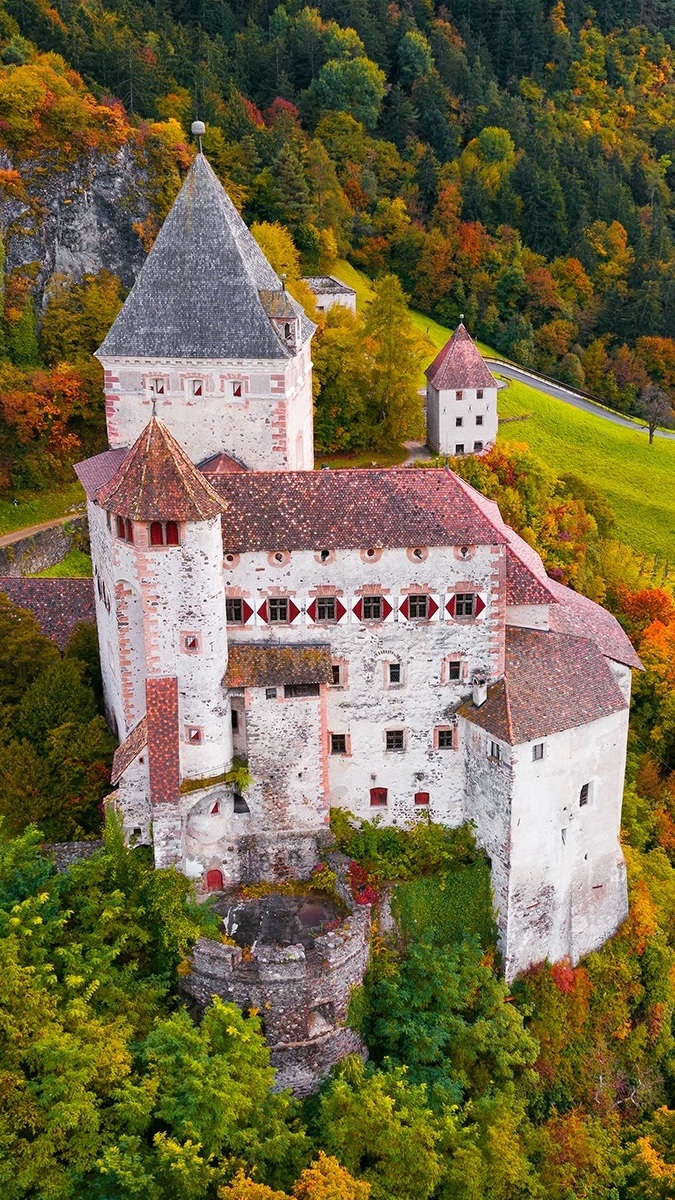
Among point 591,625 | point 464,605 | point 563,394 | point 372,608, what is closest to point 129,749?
point 372,608

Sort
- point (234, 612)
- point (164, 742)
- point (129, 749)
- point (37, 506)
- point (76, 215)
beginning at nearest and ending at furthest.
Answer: point (164, 742) → point (129, 749) → point (234, 612) → point (37, 506) → point (76, 215)

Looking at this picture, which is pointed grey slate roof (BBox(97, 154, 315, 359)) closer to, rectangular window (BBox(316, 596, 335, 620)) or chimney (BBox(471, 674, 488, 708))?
rectangular window (BBox(316, 596, 335, 620))

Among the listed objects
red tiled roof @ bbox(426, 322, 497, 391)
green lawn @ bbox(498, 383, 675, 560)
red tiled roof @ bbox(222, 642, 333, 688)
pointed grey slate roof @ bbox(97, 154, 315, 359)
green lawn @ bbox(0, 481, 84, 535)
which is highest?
pointed grey slate roof @ bbox(97, 154, 315, 359)

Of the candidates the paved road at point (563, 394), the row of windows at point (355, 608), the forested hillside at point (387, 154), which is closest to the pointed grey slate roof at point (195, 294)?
the row of windows at point (355, 608)

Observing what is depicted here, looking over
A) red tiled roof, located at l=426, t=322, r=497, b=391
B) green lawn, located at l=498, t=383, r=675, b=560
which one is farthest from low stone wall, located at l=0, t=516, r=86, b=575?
green lawn, located at l=498, t=383, r=675, b=560

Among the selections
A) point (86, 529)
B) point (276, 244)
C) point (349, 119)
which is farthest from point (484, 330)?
point (86, 529)

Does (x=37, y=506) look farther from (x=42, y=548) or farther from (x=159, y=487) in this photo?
(x=159, y=487)
